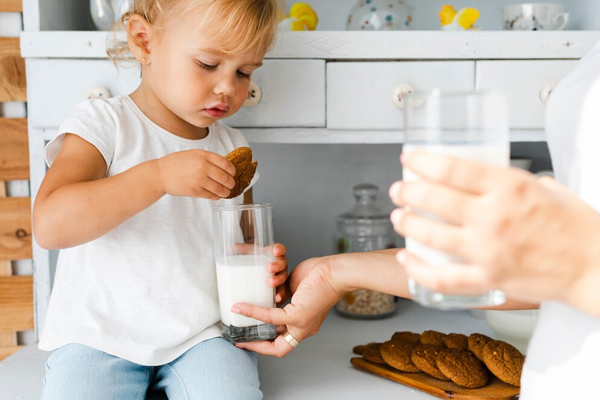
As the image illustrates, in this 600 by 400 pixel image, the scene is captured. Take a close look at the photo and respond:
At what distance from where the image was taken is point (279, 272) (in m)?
1.04

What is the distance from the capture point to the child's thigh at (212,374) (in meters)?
0.93

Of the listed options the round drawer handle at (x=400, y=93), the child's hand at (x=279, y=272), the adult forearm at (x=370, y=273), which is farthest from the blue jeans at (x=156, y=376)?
the round drawer handle at (x=400, y=93)

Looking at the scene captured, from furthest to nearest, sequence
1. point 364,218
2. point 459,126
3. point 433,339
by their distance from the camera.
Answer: point 364,218 < point 433,339 < point 459,126

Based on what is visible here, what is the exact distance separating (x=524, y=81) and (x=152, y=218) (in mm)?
788

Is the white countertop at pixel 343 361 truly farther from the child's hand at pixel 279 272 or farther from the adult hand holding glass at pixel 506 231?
the adult hand holding glass at pixel 506 231

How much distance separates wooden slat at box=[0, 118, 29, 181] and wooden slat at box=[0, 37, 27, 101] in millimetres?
56

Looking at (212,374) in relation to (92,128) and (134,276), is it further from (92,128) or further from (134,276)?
(92,128)

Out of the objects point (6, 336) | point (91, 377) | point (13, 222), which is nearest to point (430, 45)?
point (91, 377)

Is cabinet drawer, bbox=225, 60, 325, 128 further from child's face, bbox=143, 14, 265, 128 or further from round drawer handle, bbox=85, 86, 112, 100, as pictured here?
round drawer handle, bbox=85, 86, 112, 100

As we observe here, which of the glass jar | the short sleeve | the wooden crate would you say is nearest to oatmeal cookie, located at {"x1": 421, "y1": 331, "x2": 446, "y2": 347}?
the glass jar

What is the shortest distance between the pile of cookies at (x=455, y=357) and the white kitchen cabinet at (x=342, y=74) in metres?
0.41

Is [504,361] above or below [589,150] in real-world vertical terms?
below

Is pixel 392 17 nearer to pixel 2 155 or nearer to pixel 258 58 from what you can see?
pixel 258 58

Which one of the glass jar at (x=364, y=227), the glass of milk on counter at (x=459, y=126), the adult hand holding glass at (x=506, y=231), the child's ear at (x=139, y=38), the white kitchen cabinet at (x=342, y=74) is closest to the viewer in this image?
the adult hand holding glass at (x=506, y=231)
